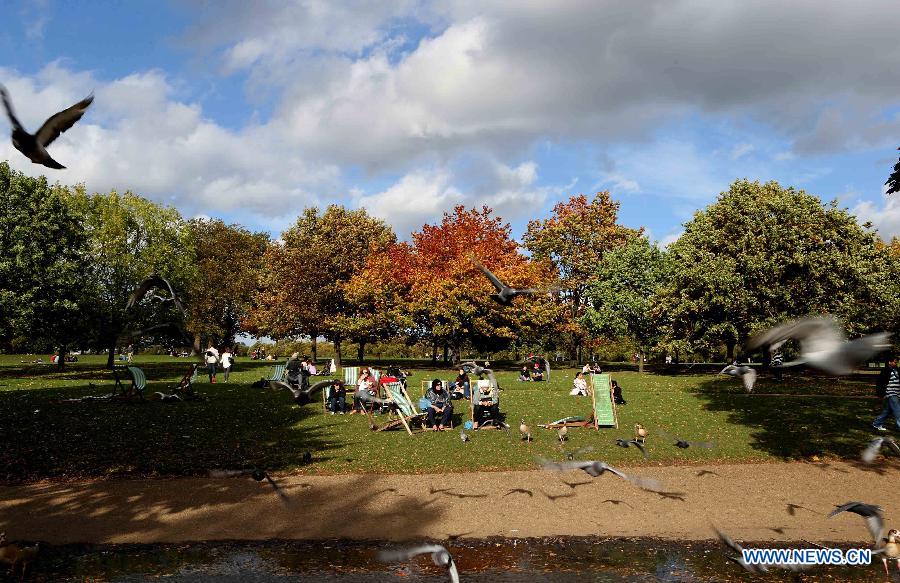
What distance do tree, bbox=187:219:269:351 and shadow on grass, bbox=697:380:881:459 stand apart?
57.1m

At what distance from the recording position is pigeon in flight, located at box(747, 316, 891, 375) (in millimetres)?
7359

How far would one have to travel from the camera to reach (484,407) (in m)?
21.5

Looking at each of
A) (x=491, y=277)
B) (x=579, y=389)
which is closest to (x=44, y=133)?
(x=491, y=277)

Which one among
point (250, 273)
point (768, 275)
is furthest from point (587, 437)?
point (250, 273)

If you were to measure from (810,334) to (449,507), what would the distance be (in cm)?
723

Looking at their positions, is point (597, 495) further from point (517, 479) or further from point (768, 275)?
point (768, 275)

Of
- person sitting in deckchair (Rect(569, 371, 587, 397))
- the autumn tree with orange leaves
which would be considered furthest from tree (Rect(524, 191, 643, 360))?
person sitting in deckchair (Rect(569, 371, 587, 397))

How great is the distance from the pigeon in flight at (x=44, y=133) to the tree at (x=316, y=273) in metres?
51.0

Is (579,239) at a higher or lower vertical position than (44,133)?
higher

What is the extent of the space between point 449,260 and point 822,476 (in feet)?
144

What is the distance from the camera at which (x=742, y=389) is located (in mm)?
35812

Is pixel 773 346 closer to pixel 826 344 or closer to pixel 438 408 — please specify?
pixel 826 344

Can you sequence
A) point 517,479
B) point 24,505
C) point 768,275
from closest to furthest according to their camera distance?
1. point 24,505
2. point 517,479
3. point 768,275

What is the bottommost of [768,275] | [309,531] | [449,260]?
[309,531]
